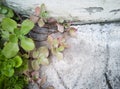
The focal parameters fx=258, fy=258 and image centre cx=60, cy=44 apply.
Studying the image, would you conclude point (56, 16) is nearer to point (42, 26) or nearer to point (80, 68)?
point (42, 26)

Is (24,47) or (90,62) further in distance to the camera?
(90,62)

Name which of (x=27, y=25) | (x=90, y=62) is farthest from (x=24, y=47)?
(x=90, y=62)

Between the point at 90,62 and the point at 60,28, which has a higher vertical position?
the point at 60,28

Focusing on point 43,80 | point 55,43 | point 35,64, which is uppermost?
Result: point 55,43

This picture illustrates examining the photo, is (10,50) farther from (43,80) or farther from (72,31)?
(72,31)

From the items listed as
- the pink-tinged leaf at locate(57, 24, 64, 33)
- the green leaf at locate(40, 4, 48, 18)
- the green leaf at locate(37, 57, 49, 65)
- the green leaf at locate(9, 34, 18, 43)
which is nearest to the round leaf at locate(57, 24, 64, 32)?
the pink-tinged leaf at locate(57, 24, 64, 33)

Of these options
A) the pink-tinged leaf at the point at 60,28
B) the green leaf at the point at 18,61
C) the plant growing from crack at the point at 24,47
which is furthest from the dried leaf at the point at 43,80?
the pink-tinged leaf at the point at 60,28

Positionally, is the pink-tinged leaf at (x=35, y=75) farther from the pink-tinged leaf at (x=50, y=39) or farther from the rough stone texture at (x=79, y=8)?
the rough stone texture at (x=79, y=8)
